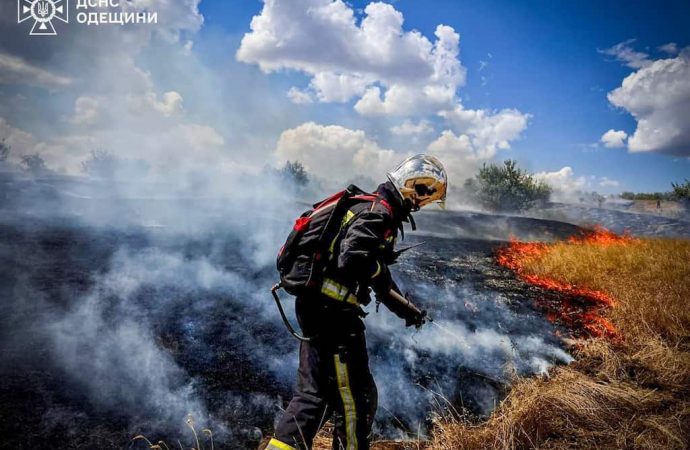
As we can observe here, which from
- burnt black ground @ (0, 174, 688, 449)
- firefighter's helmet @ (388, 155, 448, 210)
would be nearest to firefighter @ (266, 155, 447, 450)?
firefighter's helmet @ (388, 155, 448, 210)

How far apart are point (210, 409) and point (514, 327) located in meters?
4.95

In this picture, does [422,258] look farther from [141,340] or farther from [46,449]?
[46,449]

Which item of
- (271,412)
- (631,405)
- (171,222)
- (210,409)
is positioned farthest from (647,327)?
(171,222)

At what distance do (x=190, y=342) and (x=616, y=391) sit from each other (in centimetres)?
461

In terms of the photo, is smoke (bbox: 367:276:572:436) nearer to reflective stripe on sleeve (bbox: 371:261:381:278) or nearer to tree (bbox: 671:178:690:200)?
reflective stripe on sleeve (bbox: 371:261:381:278)

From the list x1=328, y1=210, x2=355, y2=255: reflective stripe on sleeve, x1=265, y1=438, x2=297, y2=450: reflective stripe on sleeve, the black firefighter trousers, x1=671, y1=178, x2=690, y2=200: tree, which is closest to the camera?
x1=265, y1=438, x2=297, y2=450: reflective stripe on sleeve

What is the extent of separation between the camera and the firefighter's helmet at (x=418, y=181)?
2662mm

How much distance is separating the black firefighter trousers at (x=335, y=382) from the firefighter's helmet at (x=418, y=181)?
3.23 feet

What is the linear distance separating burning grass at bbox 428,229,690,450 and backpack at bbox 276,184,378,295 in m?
1.67

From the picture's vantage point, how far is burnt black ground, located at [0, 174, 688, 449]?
3.07 m

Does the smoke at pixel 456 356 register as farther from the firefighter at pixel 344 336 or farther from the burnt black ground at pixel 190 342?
the firefighter at pixel 344 336

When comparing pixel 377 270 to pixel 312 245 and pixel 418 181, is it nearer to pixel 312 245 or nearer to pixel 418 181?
pixel 312 245

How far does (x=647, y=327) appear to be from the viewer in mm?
5086

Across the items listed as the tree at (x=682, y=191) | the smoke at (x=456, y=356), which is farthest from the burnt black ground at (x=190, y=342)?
the tree at (x=682, y=191)
